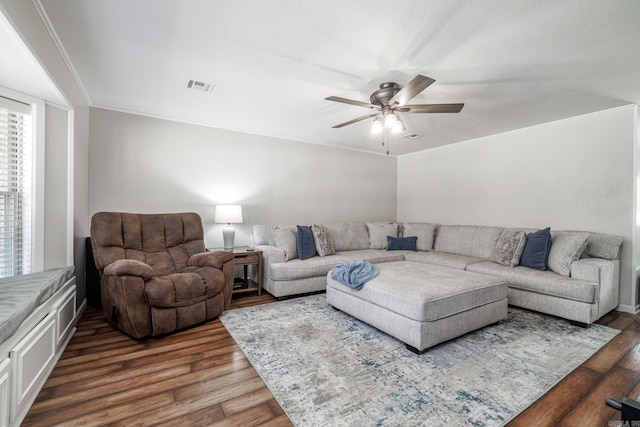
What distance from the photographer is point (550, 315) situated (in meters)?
3.11

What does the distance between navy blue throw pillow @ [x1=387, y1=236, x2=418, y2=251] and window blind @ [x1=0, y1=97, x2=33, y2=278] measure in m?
4.51

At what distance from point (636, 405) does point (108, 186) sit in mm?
4520

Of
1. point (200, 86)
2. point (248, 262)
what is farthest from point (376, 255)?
point (200, 86)

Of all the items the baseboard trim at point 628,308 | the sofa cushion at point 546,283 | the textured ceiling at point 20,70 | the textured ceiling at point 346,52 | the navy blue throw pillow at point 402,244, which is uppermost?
the textured ceiling at point 346,52

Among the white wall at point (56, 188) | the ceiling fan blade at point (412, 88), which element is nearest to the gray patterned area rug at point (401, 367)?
the white wall at point (56, 188)

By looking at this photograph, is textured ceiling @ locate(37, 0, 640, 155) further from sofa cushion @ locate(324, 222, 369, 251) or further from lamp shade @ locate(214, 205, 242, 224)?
sofa cushion @ locate(324, 222, 369, 251)

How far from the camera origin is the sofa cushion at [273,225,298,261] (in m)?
3.93

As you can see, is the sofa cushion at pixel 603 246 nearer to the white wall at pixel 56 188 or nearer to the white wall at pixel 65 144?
the white wall at pixel 65 144

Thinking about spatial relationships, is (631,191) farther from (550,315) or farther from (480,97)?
(480,97)

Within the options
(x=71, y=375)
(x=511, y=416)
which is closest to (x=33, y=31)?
(x=71, y=375)

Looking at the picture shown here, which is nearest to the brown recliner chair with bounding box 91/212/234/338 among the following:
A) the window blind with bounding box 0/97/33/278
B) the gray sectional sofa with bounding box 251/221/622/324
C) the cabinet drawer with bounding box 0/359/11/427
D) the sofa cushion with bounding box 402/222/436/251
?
the window blind with bounding box 0/97/33/278

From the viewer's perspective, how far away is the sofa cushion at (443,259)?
3.87 meters

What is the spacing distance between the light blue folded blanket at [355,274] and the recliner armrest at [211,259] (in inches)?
47.5

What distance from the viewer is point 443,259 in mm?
4125
